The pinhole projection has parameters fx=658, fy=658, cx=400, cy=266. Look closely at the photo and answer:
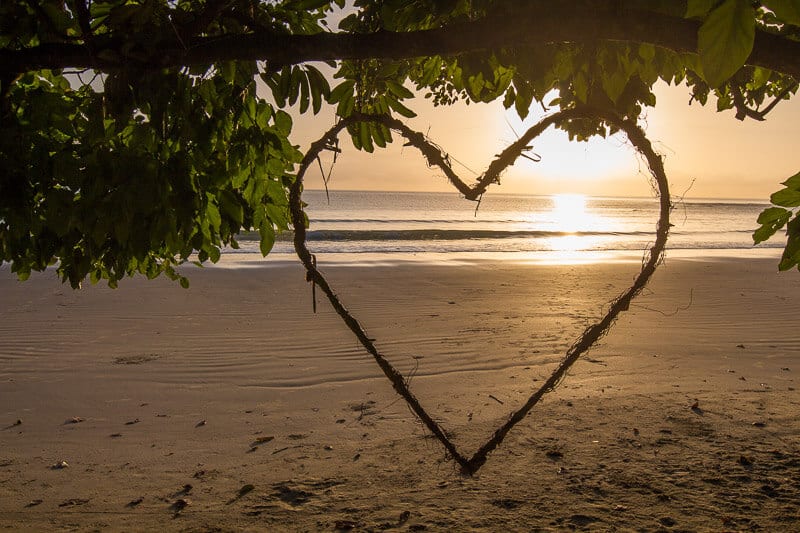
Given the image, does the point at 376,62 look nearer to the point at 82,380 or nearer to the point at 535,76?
the point at 535,76

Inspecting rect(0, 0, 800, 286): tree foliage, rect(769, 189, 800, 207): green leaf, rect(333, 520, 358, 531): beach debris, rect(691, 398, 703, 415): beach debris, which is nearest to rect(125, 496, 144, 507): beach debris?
rect(333, 520, 358, 531): beach debris

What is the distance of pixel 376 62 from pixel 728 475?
134 inches

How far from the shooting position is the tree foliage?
2.30 meters

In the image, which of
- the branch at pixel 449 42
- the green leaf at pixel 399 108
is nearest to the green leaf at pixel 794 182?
the branch at pixel 449 42

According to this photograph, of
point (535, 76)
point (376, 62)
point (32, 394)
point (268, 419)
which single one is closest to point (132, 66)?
point (376, 62)

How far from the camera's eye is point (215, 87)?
115 inches

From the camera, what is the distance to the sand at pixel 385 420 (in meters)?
3.92

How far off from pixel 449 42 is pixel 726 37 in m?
1.35

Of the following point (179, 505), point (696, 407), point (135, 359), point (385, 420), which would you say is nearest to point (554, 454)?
point (385, 420)

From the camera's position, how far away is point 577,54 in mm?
2904

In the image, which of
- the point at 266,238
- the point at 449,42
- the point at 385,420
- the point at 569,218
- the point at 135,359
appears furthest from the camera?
the point at 569,218

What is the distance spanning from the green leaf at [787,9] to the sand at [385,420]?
3155mm

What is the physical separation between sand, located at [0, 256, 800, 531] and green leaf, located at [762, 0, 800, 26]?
10.3 ft

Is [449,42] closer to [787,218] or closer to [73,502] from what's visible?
[787,218]
